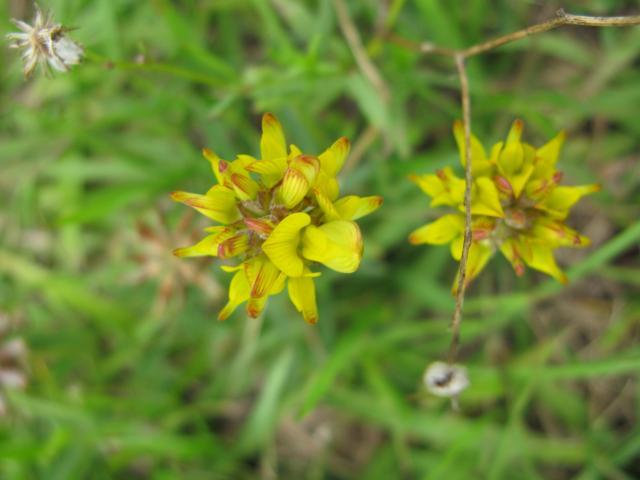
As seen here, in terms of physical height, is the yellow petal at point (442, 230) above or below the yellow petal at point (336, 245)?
above

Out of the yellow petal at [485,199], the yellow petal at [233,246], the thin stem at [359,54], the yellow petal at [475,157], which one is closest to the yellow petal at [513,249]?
the yellow petal at [485,199]

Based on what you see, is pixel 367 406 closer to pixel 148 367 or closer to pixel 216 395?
pixel 216 395

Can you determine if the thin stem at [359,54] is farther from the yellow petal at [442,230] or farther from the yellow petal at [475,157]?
the yellow petal at [442,230]

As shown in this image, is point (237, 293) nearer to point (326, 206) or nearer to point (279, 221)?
point (279, 221)

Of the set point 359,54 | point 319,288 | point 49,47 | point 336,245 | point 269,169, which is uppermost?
point 359,54

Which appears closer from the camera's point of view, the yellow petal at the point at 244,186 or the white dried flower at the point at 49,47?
the yellow petal at the point at 244,186

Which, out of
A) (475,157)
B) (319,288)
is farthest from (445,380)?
(319,288)

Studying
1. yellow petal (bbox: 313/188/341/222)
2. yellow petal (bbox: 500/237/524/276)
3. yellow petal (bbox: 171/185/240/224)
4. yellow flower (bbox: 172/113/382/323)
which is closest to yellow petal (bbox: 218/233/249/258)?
yellow flower (bbox: 172/113/382/323)

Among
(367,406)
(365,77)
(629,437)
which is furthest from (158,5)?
(629,437)

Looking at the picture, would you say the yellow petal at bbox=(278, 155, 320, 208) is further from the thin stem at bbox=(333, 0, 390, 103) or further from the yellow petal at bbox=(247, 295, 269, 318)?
the thin stem at bbox=(333, 0, 390, 103)
